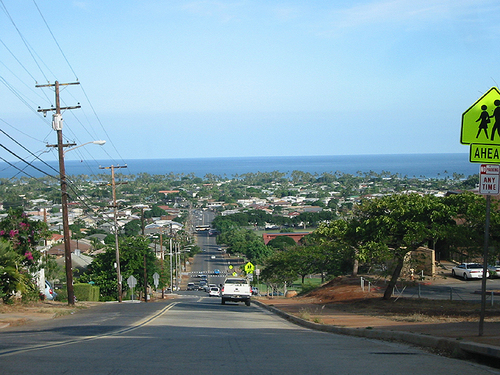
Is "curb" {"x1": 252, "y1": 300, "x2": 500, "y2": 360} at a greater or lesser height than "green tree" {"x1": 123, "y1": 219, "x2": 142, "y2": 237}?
greater

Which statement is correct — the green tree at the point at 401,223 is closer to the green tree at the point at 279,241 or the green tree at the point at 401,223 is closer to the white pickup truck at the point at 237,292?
the white pickup truck at the point at 237,292

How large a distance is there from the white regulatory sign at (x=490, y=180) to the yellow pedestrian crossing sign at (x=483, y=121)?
593 mm

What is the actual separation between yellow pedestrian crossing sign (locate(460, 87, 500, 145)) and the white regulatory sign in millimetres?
593

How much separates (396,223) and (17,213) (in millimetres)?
17460

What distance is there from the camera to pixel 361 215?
2191 centimetres

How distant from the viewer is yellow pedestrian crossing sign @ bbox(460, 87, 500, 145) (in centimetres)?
995

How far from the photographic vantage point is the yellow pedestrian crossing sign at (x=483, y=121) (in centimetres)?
995

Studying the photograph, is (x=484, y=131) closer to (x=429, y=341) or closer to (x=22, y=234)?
(x=429, y=341)

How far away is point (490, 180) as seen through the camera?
962cm

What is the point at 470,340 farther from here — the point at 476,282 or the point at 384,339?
the point at 476,282

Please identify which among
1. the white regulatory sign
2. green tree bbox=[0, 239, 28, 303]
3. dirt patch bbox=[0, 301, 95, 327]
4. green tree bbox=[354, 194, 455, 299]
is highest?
the white regulatory sign

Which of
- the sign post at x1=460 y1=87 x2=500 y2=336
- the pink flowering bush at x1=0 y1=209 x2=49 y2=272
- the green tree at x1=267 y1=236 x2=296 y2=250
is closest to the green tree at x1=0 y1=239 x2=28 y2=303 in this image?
the pink flowering bush at x1=0 y1=209 x2=49 y2=272

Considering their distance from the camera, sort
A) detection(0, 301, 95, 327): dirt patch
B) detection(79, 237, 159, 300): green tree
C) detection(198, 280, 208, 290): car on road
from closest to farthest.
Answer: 1. detection(0, 301, 95, 327): dirt patch
2. detection(79, 237, 159, 300): green tree
3. detection(198, 280, 208, 290): car on road

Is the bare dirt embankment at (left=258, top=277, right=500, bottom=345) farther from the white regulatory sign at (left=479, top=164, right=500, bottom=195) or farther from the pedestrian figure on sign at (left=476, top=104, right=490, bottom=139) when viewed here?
the pedestrian figure on sign at (left=476, top=104, right=490, bottom=139)
